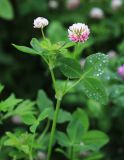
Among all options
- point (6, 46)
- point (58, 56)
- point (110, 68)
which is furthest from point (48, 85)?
point (58, 56)

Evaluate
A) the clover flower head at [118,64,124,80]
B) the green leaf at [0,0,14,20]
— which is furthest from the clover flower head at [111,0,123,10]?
the clover flower head at [118,64,124,80]

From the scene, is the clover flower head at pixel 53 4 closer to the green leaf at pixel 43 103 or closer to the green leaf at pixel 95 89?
the green leaf at pixel 43 103

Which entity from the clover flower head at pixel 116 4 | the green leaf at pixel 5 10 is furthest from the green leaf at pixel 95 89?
the clover flower head at pixel 116 4

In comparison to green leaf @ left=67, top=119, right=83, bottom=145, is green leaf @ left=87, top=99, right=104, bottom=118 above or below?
above

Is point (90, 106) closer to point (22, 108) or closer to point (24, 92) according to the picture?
point (22, 108)

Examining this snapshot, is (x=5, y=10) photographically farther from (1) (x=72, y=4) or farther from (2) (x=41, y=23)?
(2) (x=41, y=23)

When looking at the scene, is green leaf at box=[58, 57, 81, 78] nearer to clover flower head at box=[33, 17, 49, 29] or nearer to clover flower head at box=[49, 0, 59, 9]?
clover flower head at box=[33, 17, 49, 29]

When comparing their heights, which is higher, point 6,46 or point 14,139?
point 6,46

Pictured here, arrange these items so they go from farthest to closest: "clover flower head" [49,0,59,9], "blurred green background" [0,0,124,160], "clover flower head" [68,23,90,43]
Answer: "clover flower head" [49,0,59,9] → "blurred green background" [0,0,124,160] → "clover flower head" [68,23,90,43]

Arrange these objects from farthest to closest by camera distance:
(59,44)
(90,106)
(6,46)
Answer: (6,46)
(90,106)
(59,44)

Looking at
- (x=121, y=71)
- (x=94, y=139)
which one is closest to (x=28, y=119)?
(x=94, y=139)
